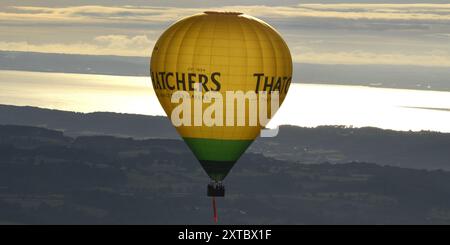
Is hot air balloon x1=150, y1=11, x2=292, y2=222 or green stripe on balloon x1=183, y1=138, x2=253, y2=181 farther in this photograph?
green stripe on balloon x1=183, y1=138, x2=253, y2=181

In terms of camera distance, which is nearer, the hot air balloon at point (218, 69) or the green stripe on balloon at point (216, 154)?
the hot air balloon at point (218, 69)

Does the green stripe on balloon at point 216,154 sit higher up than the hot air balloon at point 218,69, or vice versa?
the hot air balloon at point 218,69

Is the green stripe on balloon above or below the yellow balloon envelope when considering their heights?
below

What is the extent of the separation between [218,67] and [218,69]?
150 millimetres

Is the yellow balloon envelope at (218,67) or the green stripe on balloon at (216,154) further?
the green stripe on balloon at (216,154)

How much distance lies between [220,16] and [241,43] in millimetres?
2657

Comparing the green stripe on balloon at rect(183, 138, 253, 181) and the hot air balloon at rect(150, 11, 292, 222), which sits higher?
the hot air balloon at rect(150, 11, 292, 222)

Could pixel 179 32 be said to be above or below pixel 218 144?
above

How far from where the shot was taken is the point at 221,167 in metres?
104

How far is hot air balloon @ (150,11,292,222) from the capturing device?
332 ft

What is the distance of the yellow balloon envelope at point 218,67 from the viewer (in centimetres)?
10106

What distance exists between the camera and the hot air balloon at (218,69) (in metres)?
101
